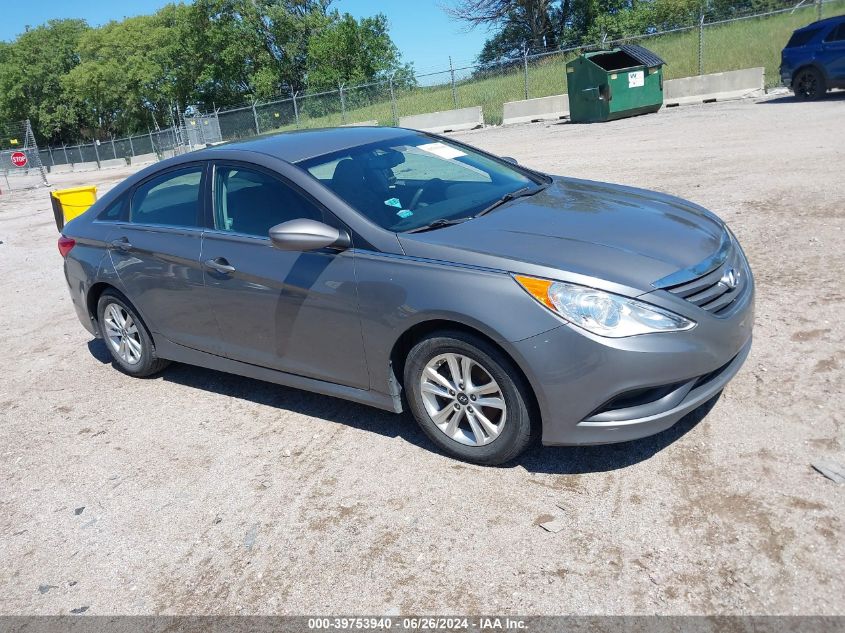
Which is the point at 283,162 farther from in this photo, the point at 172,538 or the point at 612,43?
the point at 612,43

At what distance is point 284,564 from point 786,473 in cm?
223

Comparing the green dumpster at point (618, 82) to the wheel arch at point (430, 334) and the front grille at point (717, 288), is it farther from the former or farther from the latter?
the wheel arch at point (430, 334)

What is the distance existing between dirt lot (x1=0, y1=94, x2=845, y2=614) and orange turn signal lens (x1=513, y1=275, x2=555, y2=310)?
88cm

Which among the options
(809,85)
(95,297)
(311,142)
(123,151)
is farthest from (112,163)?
(311,142)

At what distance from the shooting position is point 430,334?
375cm

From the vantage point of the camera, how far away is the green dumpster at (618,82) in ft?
67.3

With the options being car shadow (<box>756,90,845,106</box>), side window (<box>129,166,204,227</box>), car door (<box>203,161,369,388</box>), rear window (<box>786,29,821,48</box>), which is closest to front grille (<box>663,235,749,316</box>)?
car door (<box>203,161,369,388</box>)

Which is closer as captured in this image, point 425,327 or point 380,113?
point 425,327

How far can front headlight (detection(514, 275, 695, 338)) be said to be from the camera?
3309 millimetres

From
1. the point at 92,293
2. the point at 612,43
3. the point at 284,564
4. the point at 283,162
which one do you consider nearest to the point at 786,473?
the point at 284,564

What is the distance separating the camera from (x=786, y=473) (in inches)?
134

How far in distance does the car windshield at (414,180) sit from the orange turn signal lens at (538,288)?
2.56 ft

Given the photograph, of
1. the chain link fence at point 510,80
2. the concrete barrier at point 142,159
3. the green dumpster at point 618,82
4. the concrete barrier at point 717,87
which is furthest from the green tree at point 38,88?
the concrete barrier at point 717,87

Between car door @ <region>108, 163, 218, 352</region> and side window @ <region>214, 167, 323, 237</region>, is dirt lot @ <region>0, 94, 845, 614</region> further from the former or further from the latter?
side window @ <region>214, 167, 323, 237</region>
